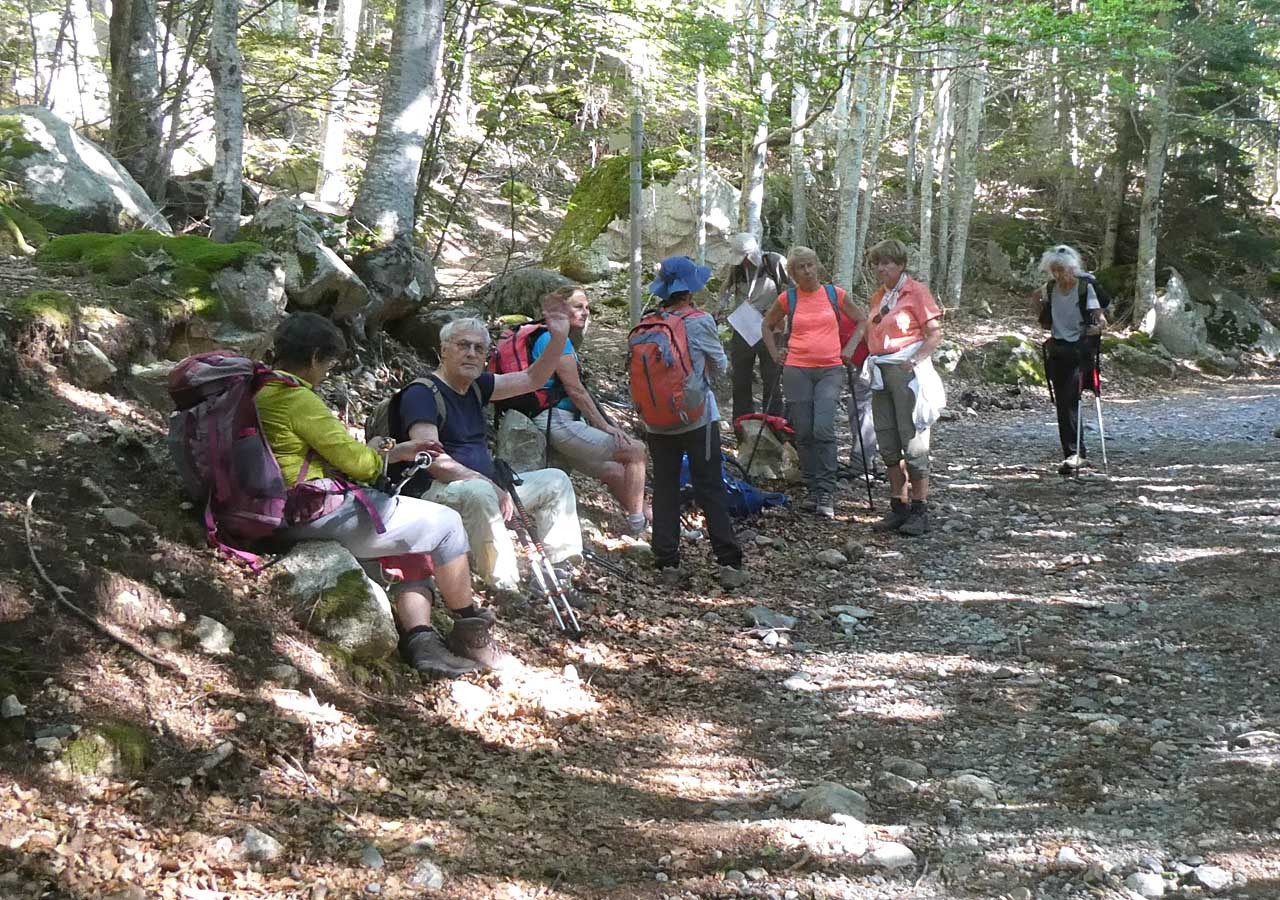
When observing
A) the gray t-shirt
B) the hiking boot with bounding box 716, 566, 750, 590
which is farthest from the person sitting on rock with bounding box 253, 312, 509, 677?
the gray t-shirt

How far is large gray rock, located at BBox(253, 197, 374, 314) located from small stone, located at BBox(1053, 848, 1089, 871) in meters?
5.58

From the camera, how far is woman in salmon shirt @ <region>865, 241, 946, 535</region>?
7.39 meters

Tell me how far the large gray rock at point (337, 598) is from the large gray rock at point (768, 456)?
5.25m

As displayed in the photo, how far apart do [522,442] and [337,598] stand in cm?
265

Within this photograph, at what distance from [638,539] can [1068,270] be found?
15.5 feet

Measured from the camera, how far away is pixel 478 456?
5.32 meters

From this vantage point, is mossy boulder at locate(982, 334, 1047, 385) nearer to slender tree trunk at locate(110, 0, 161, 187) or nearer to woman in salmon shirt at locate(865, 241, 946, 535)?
woman in salmon shirt at locate(865, 241, 946, 535)

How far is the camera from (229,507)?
4.17 meters

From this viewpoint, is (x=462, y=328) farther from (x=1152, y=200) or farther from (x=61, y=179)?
(x=1152, y=200)

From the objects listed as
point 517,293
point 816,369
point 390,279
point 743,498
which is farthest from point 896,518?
point 390,279

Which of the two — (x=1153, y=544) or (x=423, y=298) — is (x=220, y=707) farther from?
(x=1153, y=544)

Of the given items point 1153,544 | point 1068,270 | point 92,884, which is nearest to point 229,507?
point 92,884

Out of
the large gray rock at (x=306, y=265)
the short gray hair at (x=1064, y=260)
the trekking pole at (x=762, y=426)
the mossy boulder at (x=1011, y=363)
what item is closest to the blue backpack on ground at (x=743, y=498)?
the trekking pole at (x=762, y=426)

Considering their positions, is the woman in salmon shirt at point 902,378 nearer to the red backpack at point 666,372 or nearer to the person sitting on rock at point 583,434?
the red backpack at point 666,372
